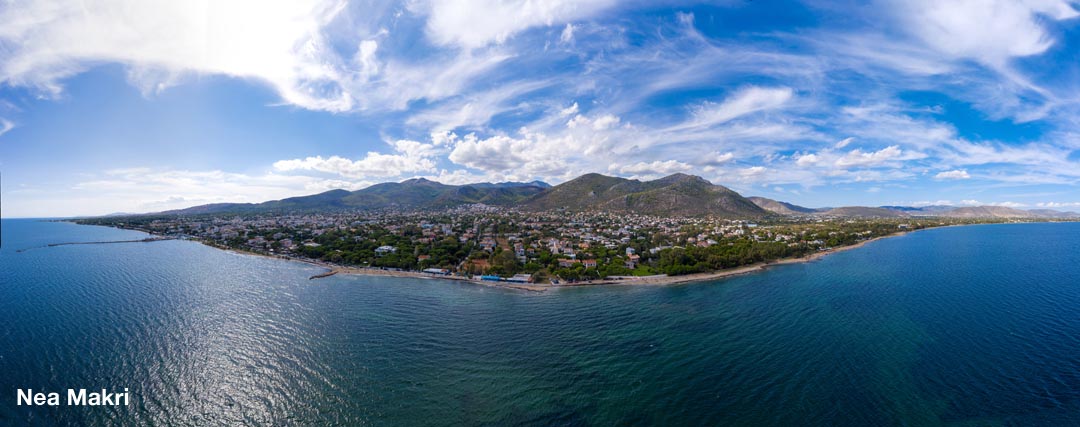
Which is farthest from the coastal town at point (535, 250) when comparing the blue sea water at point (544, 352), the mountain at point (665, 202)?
the mountain at point (665, 202)

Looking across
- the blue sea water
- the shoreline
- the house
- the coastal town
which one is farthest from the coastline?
the house

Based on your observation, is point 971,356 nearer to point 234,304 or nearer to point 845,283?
point 845,283

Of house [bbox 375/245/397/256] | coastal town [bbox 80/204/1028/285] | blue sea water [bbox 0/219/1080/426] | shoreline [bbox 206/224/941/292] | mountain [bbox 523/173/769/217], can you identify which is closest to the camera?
blue sea water [bbox 0/219/1080/426]

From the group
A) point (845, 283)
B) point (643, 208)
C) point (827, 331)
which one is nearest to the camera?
point (827, 331)

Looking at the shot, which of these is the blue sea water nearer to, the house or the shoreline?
the shoreline

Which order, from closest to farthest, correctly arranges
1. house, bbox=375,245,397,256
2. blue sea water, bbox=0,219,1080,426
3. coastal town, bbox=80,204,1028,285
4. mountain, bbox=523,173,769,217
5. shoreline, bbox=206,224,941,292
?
blue sea water, bbox=0,219,1080,426 < shoreline, bbox=206,224,941,292 < coastal town, bbox=80,204,1028,285 < house, bbox=375,245,397,256 < mountain, bbox=523,173,769,217

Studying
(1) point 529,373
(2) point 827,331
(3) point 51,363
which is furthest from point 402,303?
(2) point 827,331

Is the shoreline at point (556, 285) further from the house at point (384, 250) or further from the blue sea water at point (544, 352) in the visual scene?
the house at point (384, 250)

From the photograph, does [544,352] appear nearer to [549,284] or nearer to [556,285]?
[556,285]
